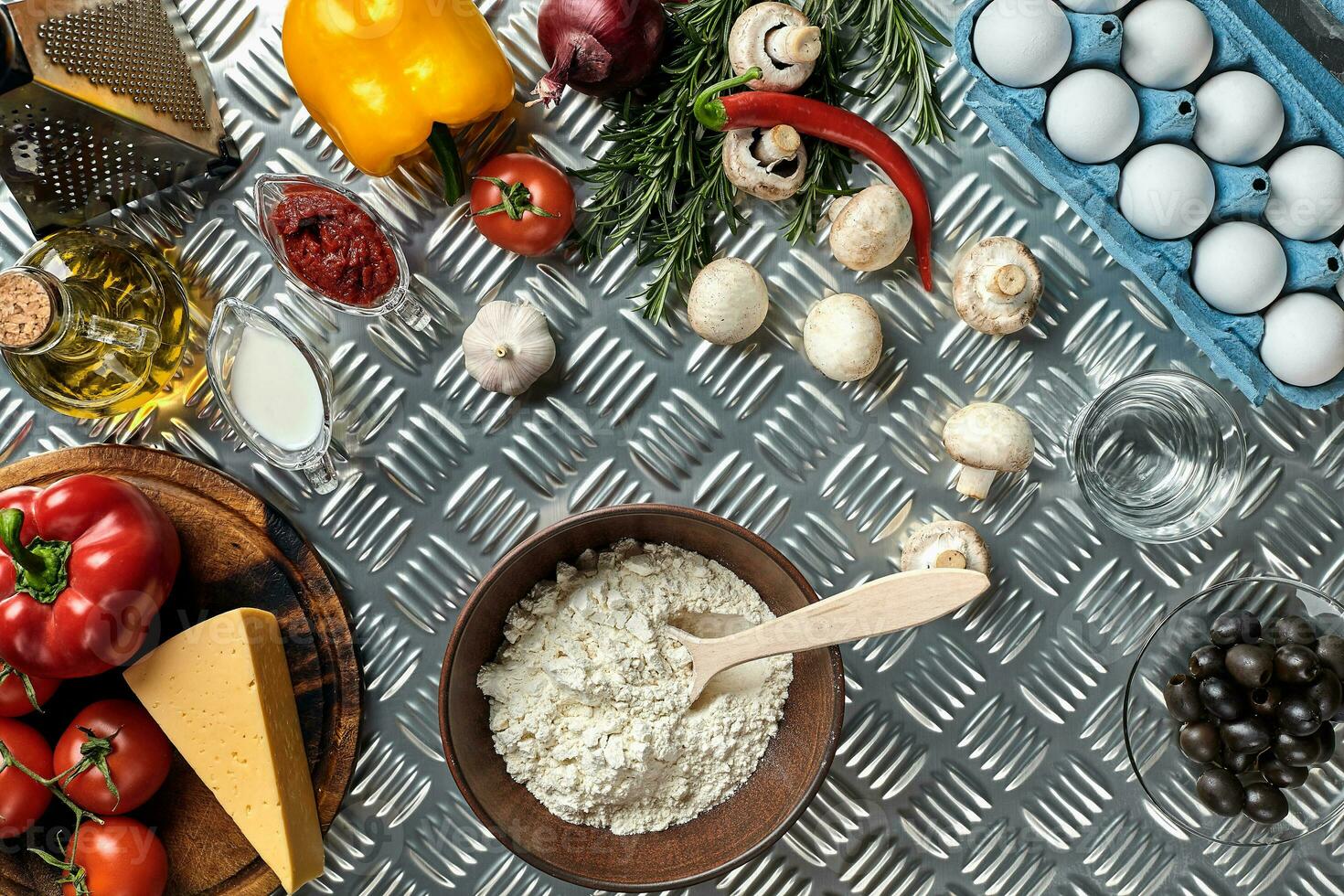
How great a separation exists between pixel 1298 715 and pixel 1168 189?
2.34ft

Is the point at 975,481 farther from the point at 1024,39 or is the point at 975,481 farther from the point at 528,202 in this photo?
the point at 528,202

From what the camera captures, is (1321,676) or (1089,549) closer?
(1321,676)

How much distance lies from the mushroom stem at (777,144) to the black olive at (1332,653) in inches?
39.2

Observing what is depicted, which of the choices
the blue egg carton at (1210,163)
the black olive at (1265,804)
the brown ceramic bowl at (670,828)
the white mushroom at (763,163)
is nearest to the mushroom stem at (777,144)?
the white mushroom at (763,163)

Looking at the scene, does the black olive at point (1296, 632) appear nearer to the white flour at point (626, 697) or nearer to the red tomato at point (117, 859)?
the white flour at point (626, 697)

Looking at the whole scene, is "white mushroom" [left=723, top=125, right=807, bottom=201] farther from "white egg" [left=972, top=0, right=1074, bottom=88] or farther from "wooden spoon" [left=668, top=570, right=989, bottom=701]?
"wooden spoon" [left=668, top=570, right=989, bottom=701]

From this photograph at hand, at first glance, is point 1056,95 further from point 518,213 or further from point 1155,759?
point 1155,759

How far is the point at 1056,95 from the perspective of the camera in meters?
1.25

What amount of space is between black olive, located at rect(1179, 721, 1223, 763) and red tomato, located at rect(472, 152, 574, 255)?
1136 millimetres

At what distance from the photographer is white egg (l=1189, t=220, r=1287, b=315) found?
126 cm

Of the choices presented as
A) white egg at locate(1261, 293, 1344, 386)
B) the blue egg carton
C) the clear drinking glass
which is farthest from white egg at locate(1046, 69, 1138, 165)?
the clear drinking glass

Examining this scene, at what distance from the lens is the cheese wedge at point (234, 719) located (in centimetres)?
128

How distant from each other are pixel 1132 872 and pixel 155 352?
164 cm

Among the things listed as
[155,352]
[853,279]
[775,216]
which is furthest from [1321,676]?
[155,352]
